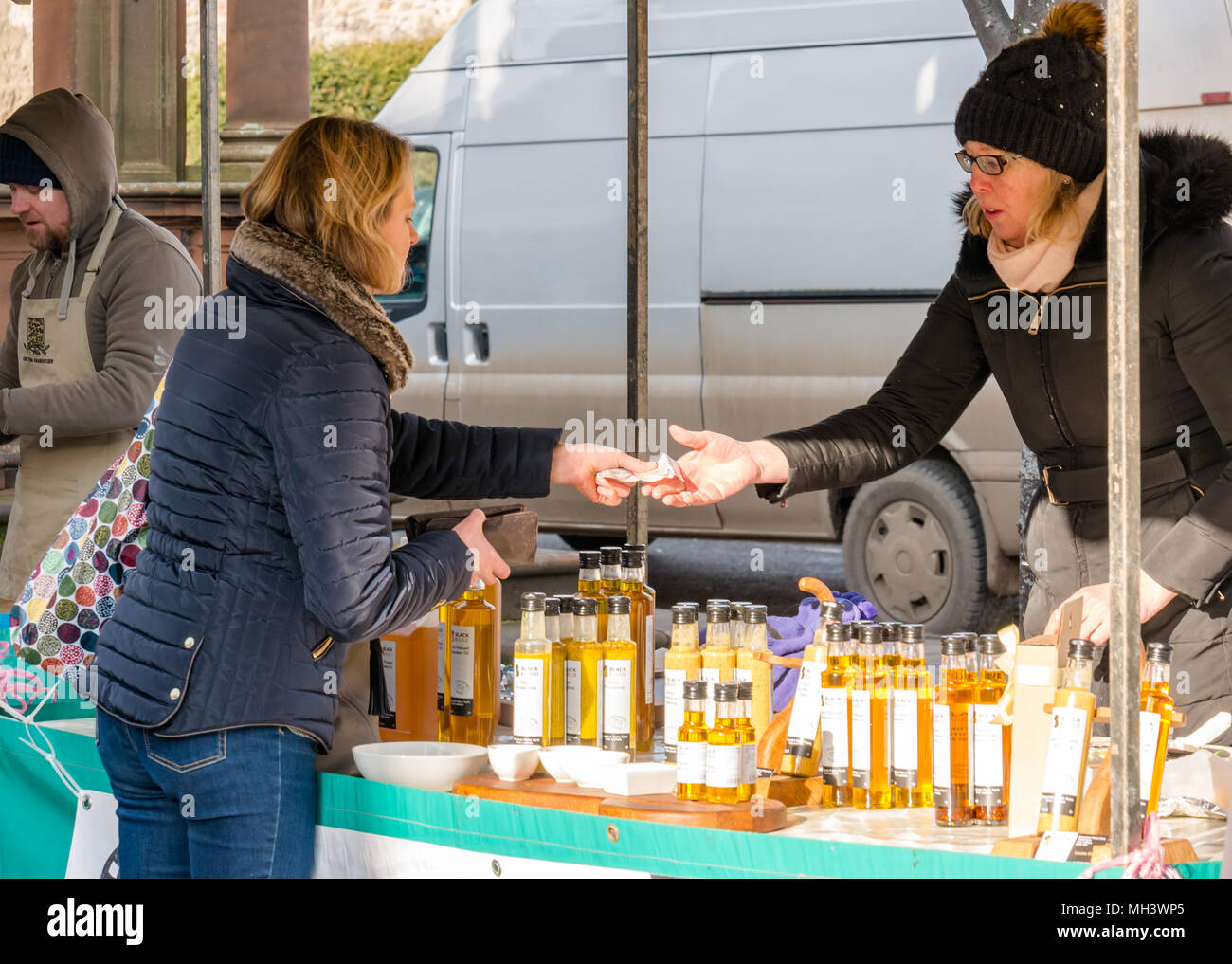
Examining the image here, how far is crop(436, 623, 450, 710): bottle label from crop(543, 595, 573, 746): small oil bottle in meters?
0.20

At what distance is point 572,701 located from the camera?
101 inches

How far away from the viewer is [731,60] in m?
6.82

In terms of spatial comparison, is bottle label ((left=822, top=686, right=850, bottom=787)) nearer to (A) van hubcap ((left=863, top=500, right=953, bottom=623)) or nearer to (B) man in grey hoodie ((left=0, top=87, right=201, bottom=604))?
(B) man in grey hoodie ((left=0, top=87, right=201, bottom=604))

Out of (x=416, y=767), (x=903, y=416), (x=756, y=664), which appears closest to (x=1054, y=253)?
(x=903, y=416)

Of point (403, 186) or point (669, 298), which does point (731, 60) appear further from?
point (403, 186)

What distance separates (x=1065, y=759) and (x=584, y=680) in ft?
2.54

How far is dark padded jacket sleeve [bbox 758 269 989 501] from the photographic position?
9.66 ft

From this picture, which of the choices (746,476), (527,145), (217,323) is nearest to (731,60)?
(527,145)

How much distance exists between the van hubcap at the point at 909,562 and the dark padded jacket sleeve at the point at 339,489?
16.1 ft

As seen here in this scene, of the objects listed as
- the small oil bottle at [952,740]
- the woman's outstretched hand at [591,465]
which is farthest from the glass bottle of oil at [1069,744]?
the woman's outstretched hand at [591,465]

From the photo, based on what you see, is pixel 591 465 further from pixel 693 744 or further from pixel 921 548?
pixel 921 548

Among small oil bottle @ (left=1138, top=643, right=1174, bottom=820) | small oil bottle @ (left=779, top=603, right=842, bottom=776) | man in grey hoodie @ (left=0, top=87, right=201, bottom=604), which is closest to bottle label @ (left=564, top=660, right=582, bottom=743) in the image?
small oil bottle @ (left=779, top=603, right=842, bottom=776)

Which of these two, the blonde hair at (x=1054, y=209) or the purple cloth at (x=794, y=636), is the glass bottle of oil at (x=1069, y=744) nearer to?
the purple cloth at (x=794, y=636)
